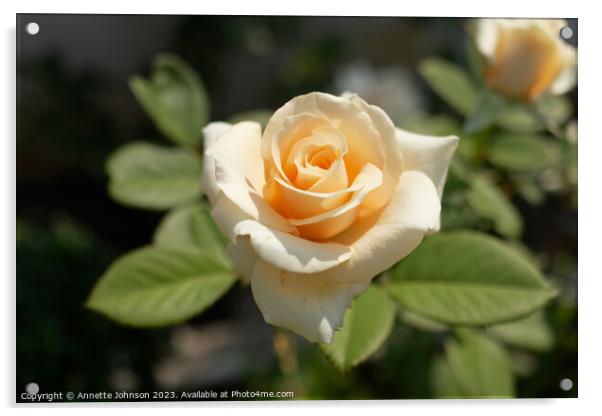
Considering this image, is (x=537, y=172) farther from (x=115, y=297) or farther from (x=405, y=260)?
(x=115, y=297)

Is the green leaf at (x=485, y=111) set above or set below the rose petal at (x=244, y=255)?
above

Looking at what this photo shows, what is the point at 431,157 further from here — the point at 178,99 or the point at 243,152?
the point at 178,99

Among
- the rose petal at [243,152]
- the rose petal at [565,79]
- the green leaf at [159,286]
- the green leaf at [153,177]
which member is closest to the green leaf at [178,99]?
the green leaf at [153,177]

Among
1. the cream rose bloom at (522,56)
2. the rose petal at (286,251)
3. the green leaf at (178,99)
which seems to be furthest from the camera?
the green leaf at (178,99)

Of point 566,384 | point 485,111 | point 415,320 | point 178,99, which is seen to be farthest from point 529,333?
point 178,99

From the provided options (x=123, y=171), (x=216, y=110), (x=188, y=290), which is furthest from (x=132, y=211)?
(x=188, y=290)

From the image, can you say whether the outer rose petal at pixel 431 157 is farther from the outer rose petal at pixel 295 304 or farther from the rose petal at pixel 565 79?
the rose petal at pixel 565 79
